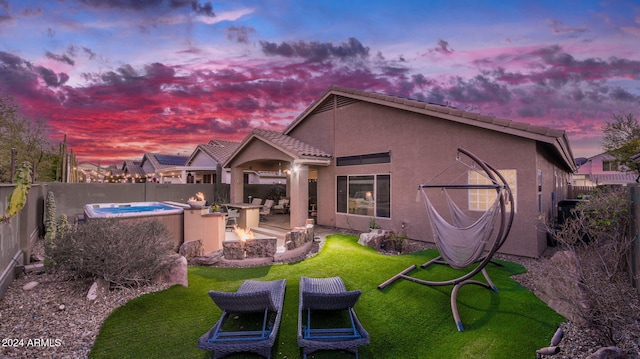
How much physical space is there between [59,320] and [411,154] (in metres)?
9.66

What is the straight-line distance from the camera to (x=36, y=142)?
55.6 ft

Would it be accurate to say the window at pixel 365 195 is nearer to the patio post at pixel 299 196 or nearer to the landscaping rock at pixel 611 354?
the patio post at pixel 299 196

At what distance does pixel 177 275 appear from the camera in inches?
229

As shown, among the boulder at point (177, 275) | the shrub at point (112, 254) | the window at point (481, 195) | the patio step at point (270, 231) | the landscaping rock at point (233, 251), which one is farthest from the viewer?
the patio step at point (270, 231)

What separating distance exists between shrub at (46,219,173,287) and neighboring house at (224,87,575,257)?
6067 millimetres

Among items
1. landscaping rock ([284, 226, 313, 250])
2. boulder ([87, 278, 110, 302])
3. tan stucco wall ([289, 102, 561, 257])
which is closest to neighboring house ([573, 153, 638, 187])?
tan stucco wall ([289, 102, 561, 257])

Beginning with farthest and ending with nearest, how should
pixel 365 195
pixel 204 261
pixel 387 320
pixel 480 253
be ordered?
pixel 365 195 → pixel 204 261 → pixel 480 253 → pixel 387 320

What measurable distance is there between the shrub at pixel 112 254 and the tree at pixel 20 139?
870cm

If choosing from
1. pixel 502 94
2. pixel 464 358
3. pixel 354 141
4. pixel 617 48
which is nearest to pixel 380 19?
pixel 354 141

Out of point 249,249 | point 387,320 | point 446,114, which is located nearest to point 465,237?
point 387,320

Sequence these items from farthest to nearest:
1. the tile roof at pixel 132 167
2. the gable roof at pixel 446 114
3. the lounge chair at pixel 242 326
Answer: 1. the tile roof at pixel 132 167
2. the gable roof at pixel 446 114
3. the lounge chair at pixel 242 326

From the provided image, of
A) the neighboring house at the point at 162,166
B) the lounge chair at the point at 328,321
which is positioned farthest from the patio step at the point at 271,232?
the neighboring house at the point at 162,166

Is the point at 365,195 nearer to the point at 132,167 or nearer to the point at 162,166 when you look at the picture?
the point at 162,166

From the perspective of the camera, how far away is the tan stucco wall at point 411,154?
785 cm
